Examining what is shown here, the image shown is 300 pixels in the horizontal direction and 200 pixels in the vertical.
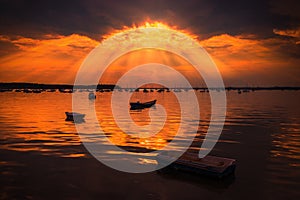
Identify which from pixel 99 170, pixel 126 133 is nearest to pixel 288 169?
pixel 99 170

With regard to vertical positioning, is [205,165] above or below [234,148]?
above

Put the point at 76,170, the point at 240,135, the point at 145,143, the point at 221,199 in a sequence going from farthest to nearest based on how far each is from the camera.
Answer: the point at 240,135, the point at 145,143, the point at 76,170, the point at 221,199

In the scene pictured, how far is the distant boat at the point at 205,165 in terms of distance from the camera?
13.8 metres

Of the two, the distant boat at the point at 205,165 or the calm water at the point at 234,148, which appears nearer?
the calm water at the point at 234,148

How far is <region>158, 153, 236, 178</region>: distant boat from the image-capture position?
13.8 meters

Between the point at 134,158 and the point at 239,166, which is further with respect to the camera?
the point at 134,158

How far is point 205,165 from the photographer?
14250 millimetres

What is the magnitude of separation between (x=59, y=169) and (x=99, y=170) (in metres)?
2.49

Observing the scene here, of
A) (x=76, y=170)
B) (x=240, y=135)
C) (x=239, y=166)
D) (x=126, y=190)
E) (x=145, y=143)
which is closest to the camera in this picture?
(x=126, y=190)

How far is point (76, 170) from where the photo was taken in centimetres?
1559

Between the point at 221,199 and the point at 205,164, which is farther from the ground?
the point at 205,164

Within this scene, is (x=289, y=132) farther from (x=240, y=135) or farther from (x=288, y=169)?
(x=288, y=169)

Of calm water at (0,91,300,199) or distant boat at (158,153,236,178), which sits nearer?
calm water at (0,91,300,199)

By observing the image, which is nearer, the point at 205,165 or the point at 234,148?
the point at 205,165
